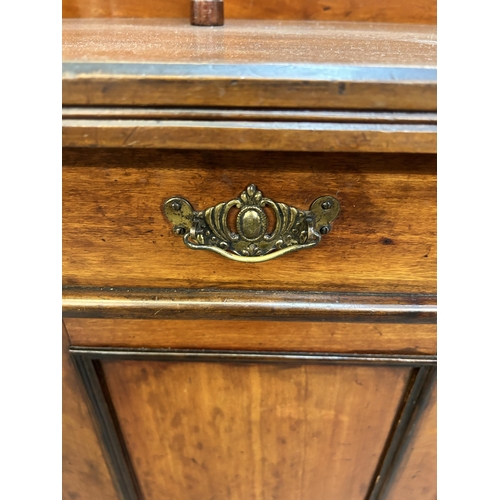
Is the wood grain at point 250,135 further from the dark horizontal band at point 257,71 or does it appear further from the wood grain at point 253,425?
the wood grain at point 253,425

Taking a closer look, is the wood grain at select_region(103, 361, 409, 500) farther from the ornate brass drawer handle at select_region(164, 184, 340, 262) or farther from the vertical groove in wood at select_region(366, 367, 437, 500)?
the ornate brass drawer handle at select_region(164, 184, 340, 262)

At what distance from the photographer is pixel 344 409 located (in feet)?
1.44

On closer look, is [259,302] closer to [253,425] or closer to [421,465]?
[253,425]

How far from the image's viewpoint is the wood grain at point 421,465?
44cm

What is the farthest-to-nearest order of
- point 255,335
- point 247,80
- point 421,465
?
point 421,465
point 255,335
point 247,80

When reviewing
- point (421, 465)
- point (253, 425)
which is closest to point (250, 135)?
point (253, 425)

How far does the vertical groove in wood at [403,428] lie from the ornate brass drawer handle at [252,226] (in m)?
0.19

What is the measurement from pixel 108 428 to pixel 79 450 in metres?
0.06

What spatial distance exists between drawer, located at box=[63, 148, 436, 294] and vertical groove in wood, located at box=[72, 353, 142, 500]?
10 cm

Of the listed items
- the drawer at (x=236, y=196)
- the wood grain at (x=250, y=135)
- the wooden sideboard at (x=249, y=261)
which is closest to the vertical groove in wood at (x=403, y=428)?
the wooden sideboard at (x=249, y=261)

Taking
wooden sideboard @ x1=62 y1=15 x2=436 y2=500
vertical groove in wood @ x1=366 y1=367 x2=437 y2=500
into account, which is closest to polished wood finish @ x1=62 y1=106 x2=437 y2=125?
wooden sideboard @ x1=62 y1=15 x2=436 y2=500

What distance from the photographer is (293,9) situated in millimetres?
556

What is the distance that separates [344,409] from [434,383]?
0.09m

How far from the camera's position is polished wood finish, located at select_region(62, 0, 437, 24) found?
1.83ft
